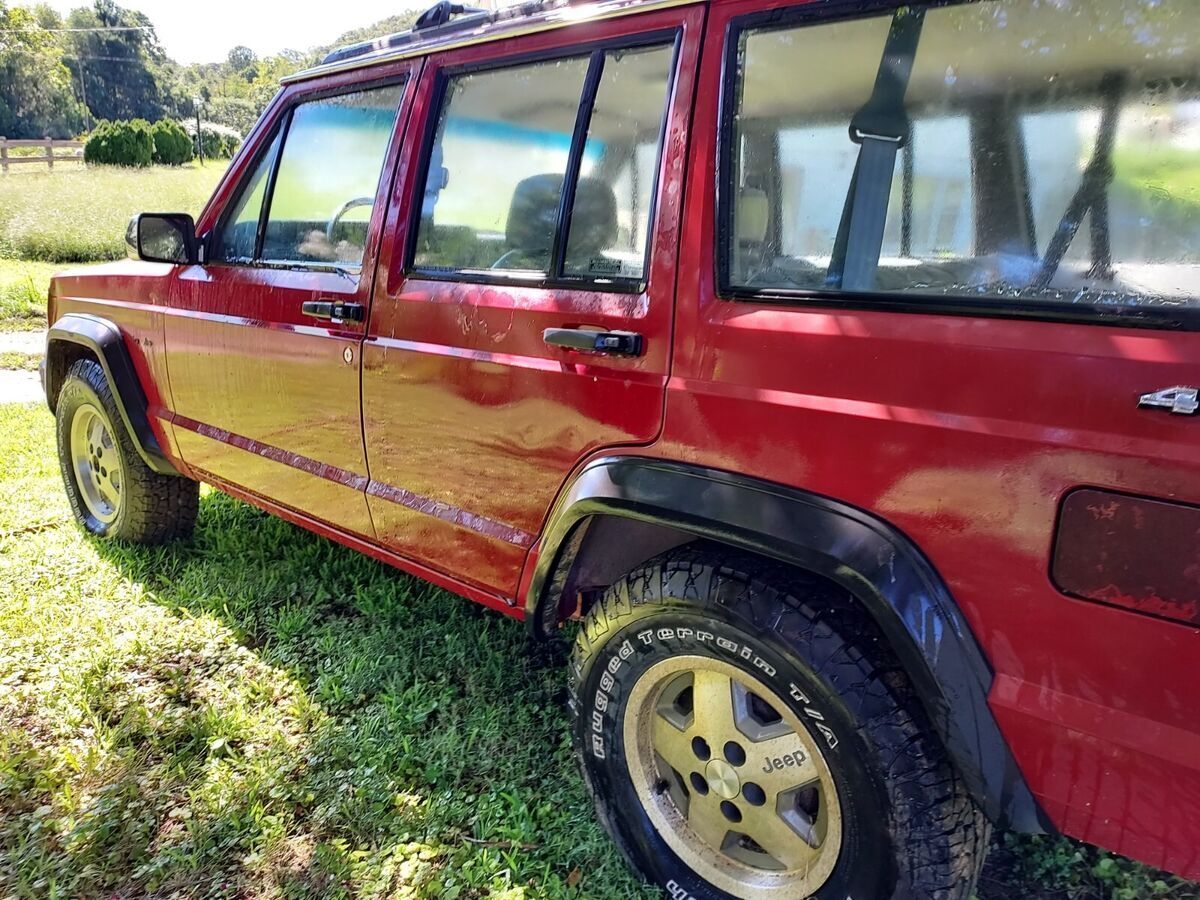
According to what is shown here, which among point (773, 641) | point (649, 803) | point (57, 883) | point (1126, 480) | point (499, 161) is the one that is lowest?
point (57, 883)

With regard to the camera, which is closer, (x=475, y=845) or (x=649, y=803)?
(x=649, y=803)

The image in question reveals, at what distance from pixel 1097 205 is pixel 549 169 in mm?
1238

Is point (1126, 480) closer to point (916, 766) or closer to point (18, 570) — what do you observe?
point (916, 766)

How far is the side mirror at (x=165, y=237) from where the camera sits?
3061mm

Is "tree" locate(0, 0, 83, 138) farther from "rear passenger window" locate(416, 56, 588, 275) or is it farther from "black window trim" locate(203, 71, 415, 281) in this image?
"rear passenger window" locate(416, 56, 588, 275)

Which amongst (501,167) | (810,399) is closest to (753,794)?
(810,399)

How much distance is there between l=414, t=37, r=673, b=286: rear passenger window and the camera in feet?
6.36

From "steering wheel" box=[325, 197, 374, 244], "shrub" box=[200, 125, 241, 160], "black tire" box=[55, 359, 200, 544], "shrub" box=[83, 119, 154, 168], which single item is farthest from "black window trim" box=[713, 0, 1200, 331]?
"shrub" box=[200, 125, 241, 160]

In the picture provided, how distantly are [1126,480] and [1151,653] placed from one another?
0.88ft

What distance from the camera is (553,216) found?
2.12m

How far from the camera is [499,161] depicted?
2.29 m

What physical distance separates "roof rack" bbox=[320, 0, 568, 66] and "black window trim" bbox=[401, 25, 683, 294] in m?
0.10

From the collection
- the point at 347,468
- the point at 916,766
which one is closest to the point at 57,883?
the point at 347,468

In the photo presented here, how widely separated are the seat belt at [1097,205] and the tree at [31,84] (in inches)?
2648
